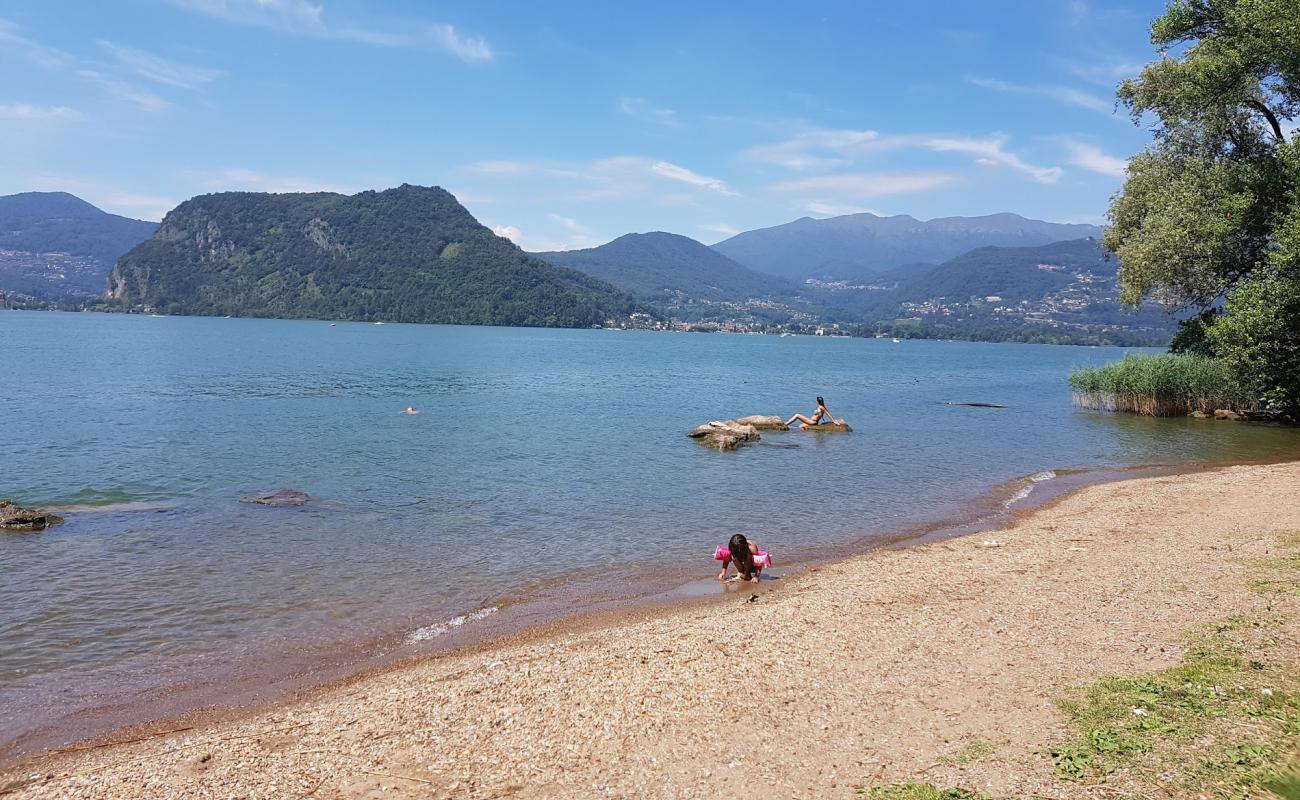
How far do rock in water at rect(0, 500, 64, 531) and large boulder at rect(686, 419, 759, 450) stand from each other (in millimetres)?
22316

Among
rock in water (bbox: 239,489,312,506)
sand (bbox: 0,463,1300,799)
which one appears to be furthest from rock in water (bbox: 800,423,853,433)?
sand (bbox: 0,463,1300,799)

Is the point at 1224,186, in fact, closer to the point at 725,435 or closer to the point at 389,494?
the point at 725,435

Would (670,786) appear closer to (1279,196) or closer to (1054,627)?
(1054,627)

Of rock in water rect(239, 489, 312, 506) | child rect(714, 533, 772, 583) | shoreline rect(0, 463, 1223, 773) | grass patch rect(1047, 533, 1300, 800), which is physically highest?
grass patch rect(1047, 533, 1300, 800)

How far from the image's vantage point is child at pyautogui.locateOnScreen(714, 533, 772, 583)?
1508 cm

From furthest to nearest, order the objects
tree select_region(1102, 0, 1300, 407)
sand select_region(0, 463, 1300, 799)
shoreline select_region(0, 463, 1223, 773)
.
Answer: tree select_region(1102, 0, 1300, 407), shoreline select_region(0, 463, 1223, 773), sand select_region(0, 463, 1300, 799)

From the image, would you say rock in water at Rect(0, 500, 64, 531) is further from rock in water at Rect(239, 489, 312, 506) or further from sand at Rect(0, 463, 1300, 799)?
sand at Rect(0, 463, 1300, 799)

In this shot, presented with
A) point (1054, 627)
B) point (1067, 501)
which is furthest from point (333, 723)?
point (1067, 501)

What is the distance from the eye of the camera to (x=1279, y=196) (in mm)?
32812

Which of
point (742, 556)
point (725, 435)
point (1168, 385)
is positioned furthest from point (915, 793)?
point (1168, 385)

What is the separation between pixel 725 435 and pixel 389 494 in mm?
15024

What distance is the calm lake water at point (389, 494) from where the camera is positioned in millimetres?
12984

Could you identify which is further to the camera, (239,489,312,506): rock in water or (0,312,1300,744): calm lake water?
(239,489,312,506): rock in water

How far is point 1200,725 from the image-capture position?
6785 millimetres
